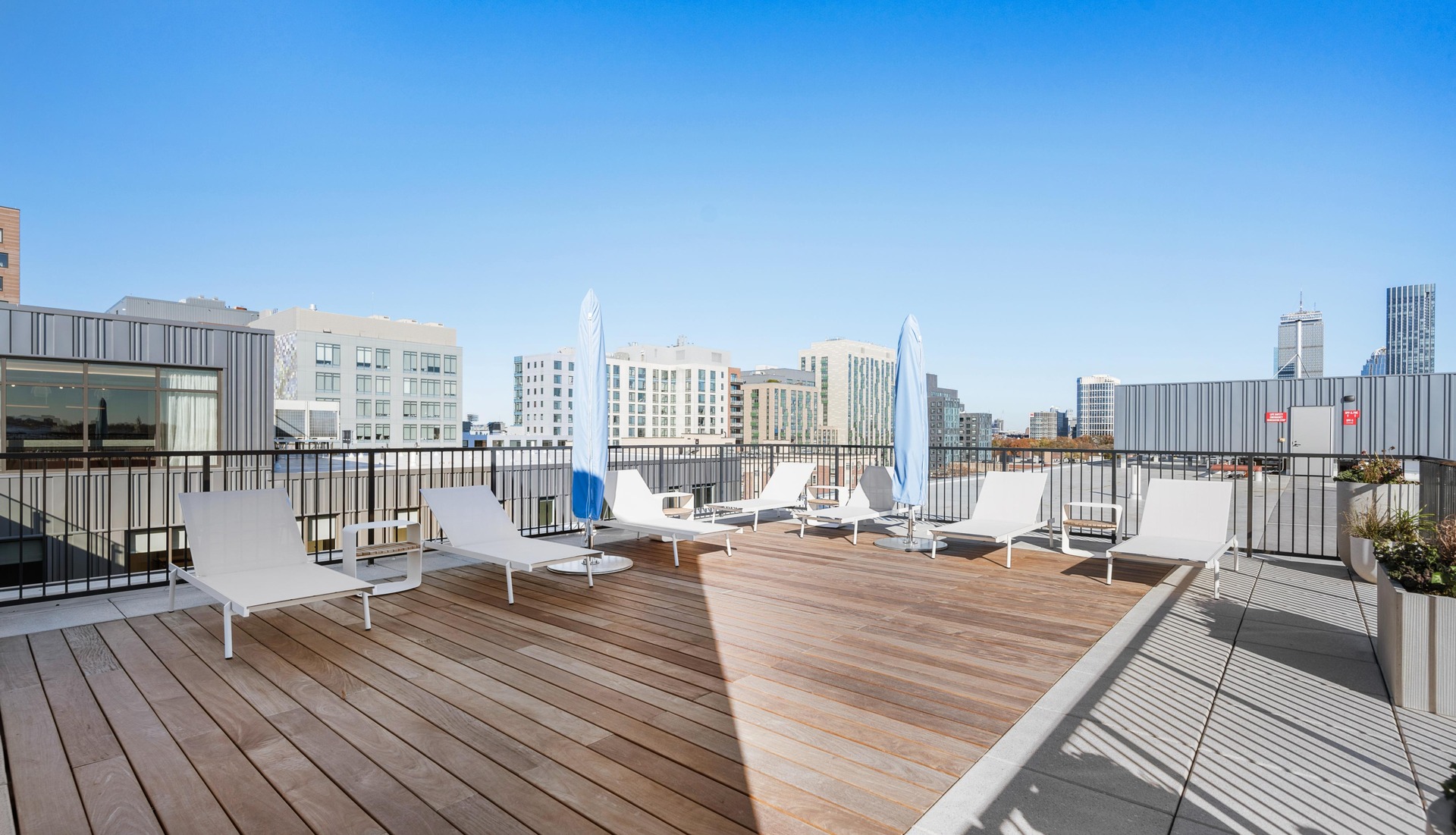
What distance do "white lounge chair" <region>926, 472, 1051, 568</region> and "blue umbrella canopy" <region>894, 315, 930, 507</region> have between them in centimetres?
49

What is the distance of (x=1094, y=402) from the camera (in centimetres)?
8675

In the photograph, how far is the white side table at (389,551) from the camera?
4652mm

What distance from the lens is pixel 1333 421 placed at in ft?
83.5

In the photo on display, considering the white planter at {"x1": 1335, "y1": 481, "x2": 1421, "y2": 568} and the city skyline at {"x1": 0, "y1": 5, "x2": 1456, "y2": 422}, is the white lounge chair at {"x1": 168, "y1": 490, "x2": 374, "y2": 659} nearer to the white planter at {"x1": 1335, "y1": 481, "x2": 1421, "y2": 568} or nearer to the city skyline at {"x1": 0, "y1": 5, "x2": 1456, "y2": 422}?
the city skyline at {"x1": 0, "y1": 5, "x2": 1456, "y2": 422}

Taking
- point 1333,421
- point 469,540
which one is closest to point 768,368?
point 1333,421

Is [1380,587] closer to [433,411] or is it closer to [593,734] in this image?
[593,734]

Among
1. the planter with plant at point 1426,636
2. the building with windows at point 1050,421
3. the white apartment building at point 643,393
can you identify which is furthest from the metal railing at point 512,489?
the white apartment building at point 643,393

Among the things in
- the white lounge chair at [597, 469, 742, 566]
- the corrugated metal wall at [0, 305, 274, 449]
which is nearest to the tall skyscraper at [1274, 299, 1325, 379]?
the white lounge chair at [597, 469, 742, 566]

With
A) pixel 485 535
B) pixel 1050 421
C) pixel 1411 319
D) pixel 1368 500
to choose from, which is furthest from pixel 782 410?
pixel 485 535

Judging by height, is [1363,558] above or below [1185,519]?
below

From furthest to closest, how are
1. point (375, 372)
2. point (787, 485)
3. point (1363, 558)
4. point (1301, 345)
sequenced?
1. point (375, 372)
2. point (1301, 345)
3. point (787, 485)
4. point (1363, 558)

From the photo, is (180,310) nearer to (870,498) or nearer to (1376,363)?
(870,498)

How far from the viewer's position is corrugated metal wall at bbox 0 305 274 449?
1405 centimetres

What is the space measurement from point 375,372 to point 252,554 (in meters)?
72.2
